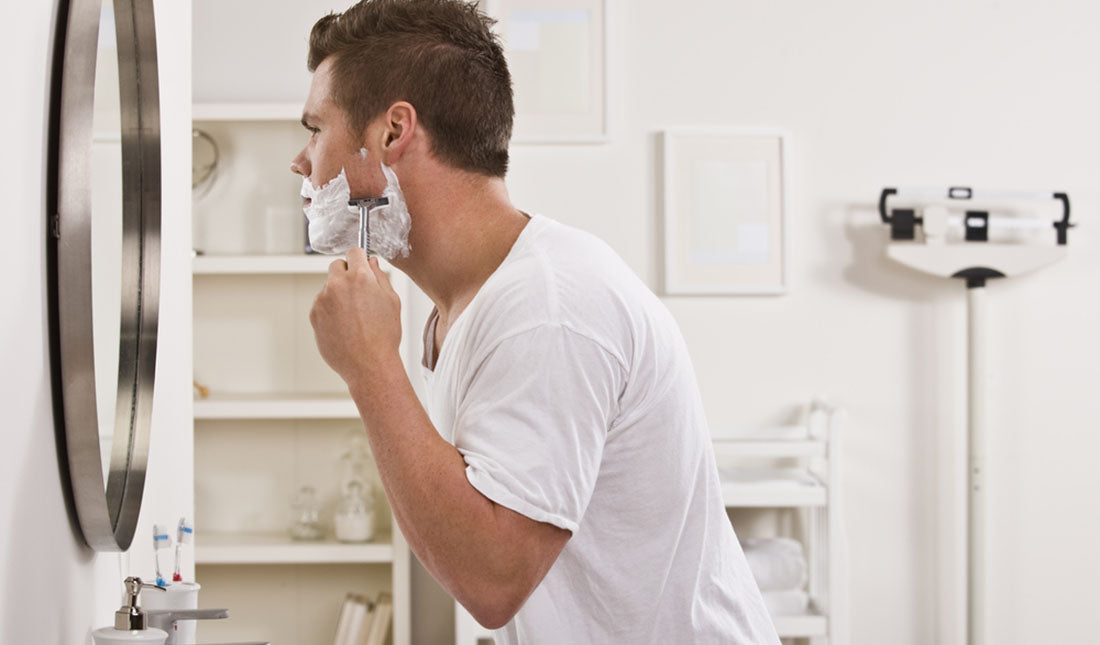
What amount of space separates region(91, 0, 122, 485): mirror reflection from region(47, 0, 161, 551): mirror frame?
11mm

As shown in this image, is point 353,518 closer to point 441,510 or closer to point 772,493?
point 772,493

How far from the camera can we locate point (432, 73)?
3.13 feet

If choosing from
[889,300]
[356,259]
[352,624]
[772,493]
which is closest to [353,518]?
[352,624]

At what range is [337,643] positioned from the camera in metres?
2.58

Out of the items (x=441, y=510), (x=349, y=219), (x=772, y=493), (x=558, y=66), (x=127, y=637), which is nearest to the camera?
(x=441, y=510)

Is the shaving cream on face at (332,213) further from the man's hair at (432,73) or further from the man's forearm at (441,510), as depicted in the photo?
the man's forearm at (441,510)

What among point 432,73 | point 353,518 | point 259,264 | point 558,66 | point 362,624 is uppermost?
point 558,66

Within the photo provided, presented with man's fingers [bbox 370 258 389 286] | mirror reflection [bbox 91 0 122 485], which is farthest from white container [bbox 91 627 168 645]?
man's fingers [bbox 370 258 389 286]

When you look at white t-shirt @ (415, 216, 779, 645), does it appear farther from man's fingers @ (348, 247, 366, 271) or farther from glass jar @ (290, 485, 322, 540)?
glass jar @ (290, 485, 322, 540)

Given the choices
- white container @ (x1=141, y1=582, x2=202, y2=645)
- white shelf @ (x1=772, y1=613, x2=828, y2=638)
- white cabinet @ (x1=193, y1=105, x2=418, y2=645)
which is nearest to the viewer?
white container @ (x1=141, y1=582, x2=202, y2=645)

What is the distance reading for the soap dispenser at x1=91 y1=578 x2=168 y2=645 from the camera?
0.90 metres

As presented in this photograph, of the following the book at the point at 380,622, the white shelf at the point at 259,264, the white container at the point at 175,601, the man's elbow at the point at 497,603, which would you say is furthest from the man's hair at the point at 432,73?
the book at the point at 380,622

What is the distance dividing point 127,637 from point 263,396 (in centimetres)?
175

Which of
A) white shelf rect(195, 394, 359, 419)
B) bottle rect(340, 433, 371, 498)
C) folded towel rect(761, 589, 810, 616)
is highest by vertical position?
white shelf rect(195, 394, 359, 419)
